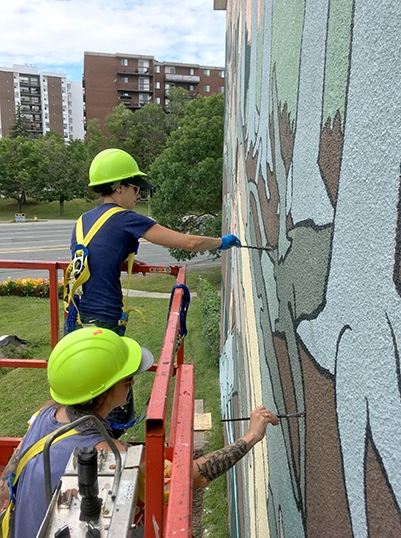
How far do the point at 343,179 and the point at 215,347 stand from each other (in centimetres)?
778

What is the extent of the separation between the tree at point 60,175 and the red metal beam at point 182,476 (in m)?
41.0

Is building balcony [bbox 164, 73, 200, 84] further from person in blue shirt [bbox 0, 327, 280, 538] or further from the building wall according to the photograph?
person in blue shirt [bbox 0, 327, 280, 538]

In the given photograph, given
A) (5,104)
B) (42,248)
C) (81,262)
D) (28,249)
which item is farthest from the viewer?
(5,104)

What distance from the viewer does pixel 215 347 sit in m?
8.66

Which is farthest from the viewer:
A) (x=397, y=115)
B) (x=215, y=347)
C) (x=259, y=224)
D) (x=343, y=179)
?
(x=215, y=347)

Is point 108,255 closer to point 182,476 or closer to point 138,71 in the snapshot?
point 182,476

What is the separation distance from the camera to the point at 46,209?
4331 centimetres

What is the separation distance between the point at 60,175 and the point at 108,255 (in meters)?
40.0

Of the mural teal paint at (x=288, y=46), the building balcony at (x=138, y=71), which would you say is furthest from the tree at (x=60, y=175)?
the mural teal paint at (x=288, y=46)

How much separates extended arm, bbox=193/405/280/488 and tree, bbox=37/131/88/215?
40752 millimetres

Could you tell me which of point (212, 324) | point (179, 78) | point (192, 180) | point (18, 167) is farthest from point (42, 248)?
point (179, 78)

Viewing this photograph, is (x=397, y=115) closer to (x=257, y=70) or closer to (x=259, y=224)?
(x=259, y=224)

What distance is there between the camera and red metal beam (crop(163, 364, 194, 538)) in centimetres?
94

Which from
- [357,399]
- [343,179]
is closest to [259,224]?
[343,179]
